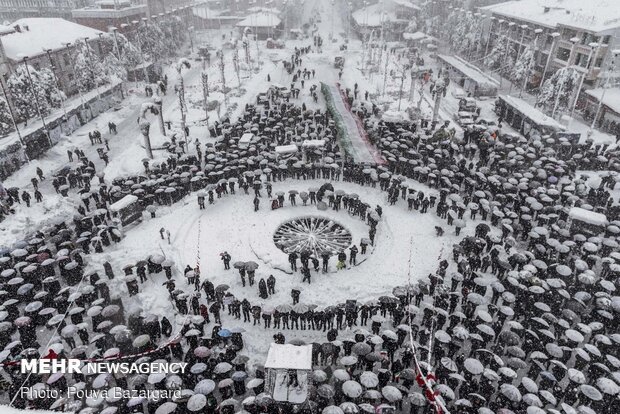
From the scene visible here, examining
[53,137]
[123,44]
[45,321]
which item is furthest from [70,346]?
[123,44]

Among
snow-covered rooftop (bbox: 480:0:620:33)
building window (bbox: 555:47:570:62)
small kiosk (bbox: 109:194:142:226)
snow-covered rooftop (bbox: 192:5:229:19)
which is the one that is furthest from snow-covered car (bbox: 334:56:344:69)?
snow-covered rooftop (bbox: 192:5:229:19)

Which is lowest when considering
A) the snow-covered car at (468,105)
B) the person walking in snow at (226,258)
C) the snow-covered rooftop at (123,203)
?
the person walking in snow at (226,258)

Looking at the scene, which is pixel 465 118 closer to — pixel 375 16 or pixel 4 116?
pixel 4 116

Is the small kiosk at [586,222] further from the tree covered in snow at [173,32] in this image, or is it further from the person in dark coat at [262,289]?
the tree covered in snow at [173,32]

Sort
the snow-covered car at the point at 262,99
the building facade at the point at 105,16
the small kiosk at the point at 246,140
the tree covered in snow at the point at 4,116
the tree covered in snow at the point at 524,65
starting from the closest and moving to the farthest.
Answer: the small kiosk at the point at 246,140
the tree covered in snow at the point at 4,116
the snow-covered car at the point at 262,99
the tree covered in snow at the point at 524,65
the building facade at the point at 105,16

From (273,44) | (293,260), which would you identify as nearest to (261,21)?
(273,44)

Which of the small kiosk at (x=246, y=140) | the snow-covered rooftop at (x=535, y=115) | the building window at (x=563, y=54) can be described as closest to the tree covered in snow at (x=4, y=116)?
the small kiosk at (x=246, y=140)
